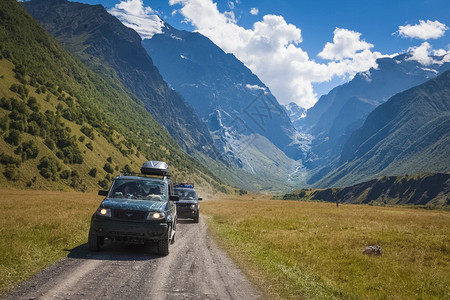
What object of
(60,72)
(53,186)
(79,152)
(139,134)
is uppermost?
(60,72)

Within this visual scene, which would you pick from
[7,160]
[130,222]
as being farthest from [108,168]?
[130,222]

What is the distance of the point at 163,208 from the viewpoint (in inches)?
451

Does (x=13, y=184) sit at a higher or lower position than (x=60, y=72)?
lower

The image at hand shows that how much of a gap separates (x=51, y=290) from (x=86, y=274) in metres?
1.39

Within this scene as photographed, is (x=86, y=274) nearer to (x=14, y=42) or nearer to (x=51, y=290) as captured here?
(x=51, y=290)

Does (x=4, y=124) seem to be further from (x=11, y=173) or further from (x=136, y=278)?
(x=136, y=278)

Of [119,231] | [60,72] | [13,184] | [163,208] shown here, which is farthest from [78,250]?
[60,72]

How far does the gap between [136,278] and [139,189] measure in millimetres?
5071

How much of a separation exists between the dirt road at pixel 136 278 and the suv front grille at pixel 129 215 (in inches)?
48.1

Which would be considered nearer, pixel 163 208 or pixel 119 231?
pixel 119 231

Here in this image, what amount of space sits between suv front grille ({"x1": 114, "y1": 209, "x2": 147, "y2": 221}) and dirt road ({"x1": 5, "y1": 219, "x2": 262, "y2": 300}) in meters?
1.22

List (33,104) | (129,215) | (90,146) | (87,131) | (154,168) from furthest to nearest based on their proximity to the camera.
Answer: (87,131) < (90,146) < (33,104) < (154,168) < (129,215)

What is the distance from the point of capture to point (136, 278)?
26.8 feet

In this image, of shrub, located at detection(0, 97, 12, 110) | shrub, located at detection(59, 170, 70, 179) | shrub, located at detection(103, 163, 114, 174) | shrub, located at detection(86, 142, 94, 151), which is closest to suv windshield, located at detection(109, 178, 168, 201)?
shrub, located at detection(59, 170, 70, 179)
